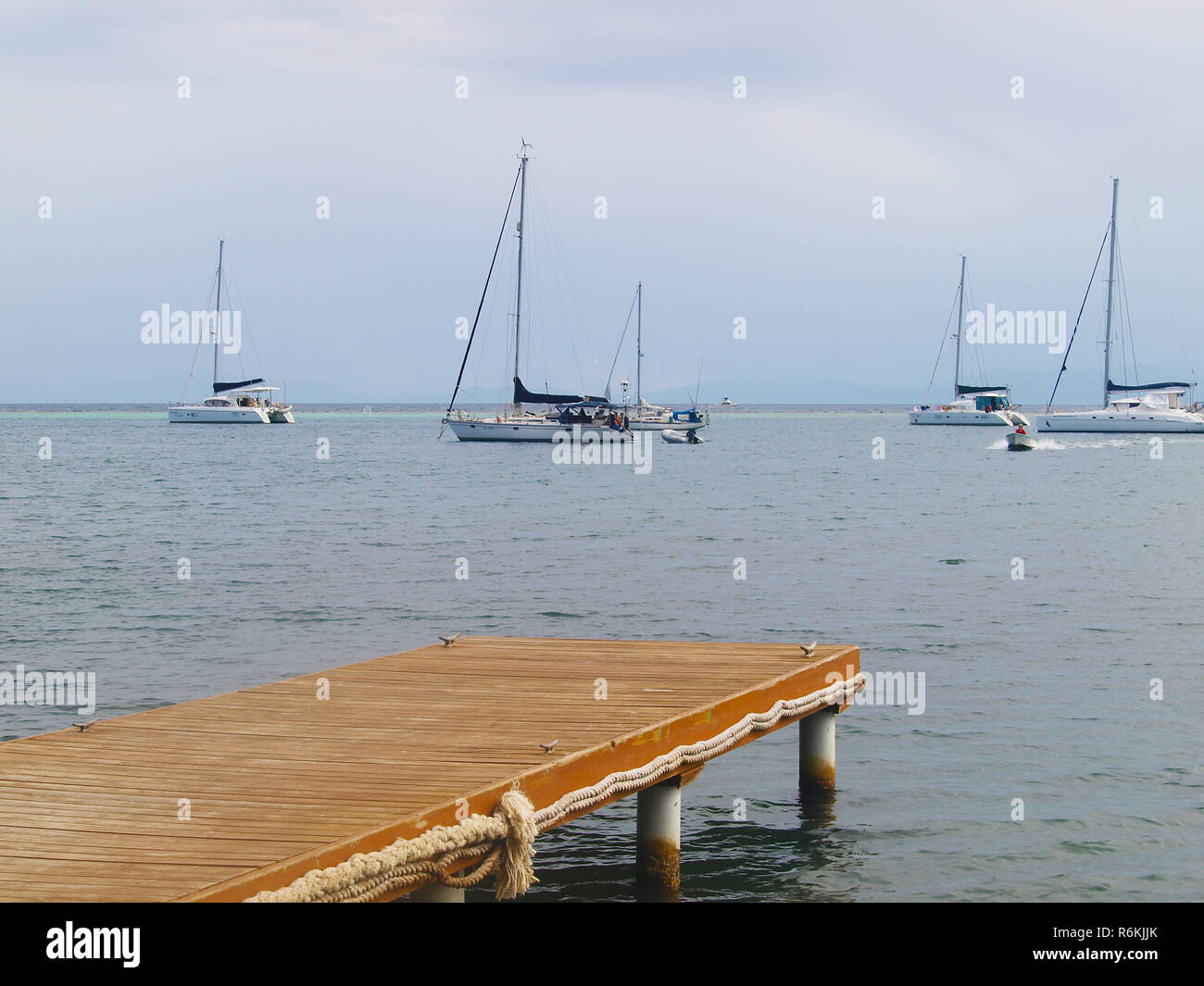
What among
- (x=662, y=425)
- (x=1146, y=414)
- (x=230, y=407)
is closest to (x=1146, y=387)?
(x=1146, y=414)

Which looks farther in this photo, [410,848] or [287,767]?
[287,767]

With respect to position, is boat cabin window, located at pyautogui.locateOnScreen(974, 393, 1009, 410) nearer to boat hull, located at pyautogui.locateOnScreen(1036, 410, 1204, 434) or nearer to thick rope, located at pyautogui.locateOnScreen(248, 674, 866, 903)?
boat hull, located at pyautogui.locateOnScreen(1036, 410, 1204, 434)

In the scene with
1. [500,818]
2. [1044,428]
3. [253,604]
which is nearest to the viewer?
[500,818]

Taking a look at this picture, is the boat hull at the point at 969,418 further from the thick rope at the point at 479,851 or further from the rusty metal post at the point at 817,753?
the thick rope at the point at 479,851

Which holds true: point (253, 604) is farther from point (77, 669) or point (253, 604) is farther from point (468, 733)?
point (468, 733)

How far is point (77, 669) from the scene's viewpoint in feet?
50.8

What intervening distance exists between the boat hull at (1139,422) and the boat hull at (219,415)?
267 ft

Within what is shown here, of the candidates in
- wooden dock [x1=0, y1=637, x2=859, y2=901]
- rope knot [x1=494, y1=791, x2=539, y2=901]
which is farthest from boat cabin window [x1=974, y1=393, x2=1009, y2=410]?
rope knot [x1=494, y1=791, x2=539, y2=901]

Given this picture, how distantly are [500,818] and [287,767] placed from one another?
56.7 inches

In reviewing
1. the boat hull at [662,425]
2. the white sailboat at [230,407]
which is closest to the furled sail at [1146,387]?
the boat hull at [662,425]

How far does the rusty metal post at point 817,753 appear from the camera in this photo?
10.6m

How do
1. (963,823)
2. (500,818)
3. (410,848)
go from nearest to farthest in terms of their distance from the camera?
(410,848), (500,818), (963,823)

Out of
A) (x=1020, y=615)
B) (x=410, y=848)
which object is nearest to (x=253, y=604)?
(x=1020, y=615)
